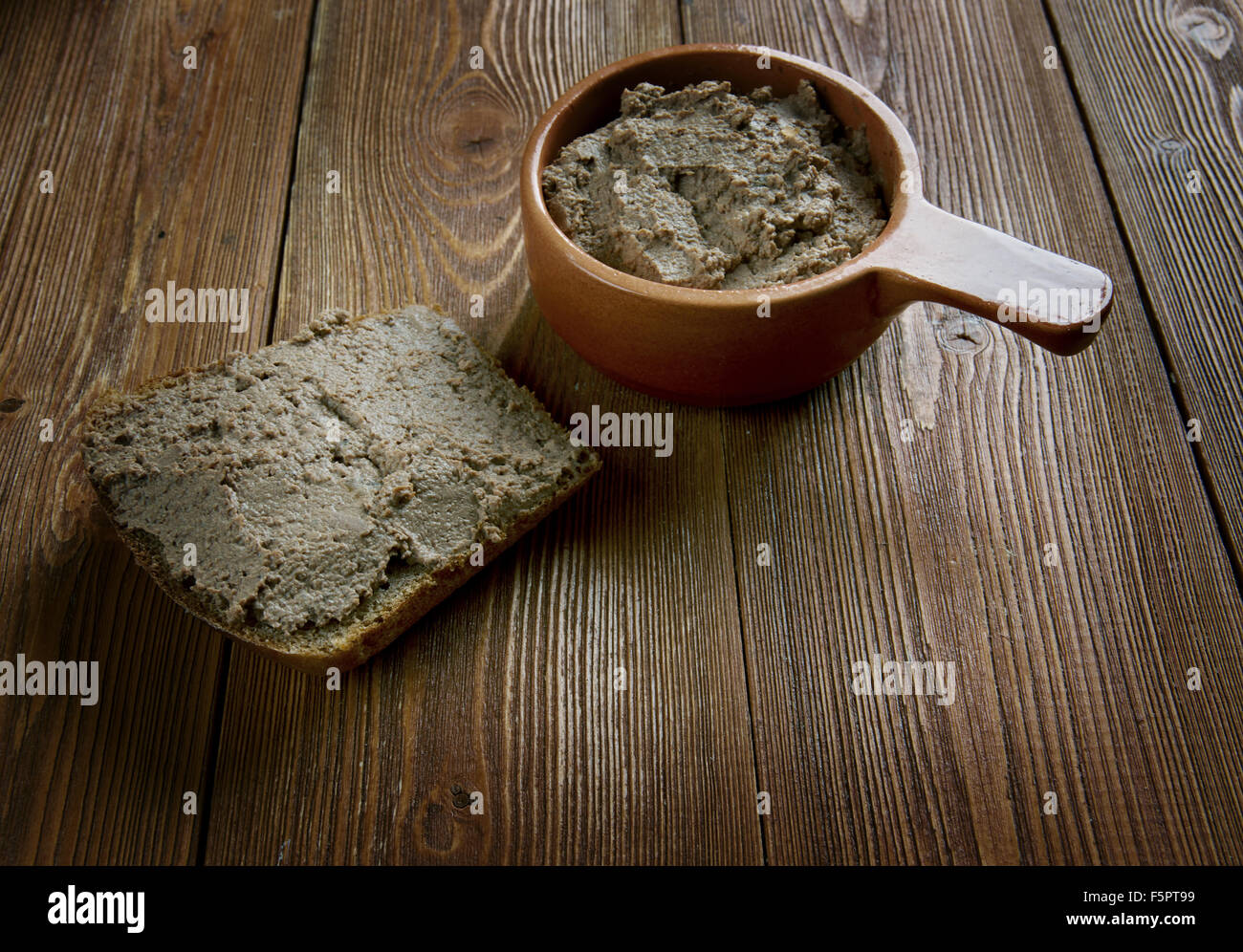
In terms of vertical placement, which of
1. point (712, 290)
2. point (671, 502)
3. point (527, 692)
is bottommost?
point (527, 692)

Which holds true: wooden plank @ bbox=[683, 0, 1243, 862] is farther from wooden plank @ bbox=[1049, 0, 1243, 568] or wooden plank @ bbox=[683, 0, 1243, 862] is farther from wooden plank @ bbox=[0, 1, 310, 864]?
wooden plank @ bbox=[0, 1, 310, 864]

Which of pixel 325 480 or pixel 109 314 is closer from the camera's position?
pixel 325 480

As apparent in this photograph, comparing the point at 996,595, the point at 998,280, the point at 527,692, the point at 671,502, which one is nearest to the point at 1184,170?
the point at 998,280

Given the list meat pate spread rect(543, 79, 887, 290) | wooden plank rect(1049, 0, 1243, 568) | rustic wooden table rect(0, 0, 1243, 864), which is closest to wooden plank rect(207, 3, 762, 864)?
rustic wooden table rect(0, 0, 1243, 864)

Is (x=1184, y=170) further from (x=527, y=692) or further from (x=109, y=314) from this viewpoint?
(x=109, y=314)

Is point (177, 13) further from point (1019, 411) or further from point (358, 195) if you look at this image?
point (1019, 411)
